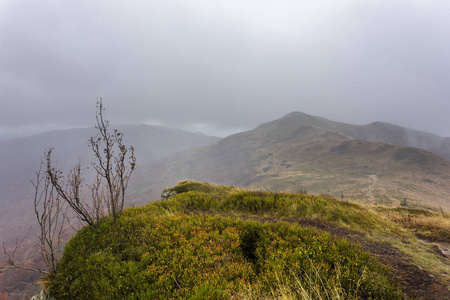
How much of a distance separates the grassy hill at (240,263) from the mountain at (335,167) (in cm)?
485

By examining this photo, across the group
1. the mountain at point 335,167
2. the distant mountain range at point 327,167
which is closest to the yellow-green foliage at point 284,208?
the mountain at point 335,167

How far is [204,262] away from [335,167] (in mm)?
81456

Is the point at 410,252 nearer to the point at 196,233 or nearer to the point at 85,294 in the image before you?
the point at 196,233

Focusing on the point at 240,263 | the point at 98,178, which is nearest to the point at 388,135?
the point at 240,263

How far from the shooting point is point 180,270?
4191 millimetres

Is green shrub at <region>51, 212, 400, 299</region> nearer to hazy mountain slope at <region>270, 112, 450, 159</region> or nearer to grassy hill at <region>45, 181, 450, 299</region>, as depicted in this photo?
grassy hill at <region>45, 181, 450, 299</region>

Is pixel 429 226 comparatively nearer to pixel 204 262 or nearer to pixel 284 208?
pixel 284 208

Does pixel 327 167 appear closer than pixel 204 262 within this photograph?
No

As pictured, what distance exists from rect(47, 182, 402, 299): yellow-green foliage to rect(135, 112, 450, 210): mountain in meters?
4.91

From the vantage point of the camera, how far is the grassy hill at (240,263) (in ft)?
12.2

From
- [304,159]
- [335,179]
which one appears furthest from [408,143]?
[335,179]

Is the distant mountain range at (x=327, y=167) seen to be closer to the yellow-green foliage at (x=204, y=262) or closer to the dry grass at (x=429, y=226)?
the yellow-green foliage at (x=204, y=262)

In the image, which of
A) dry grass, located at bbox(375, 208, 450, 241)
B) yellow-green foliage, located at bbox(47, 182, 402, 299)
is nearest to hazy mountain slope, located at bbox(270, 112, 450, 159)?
dry grass, located at bbox(375, 208, 450, 241)

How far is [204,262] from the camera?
440 cm
